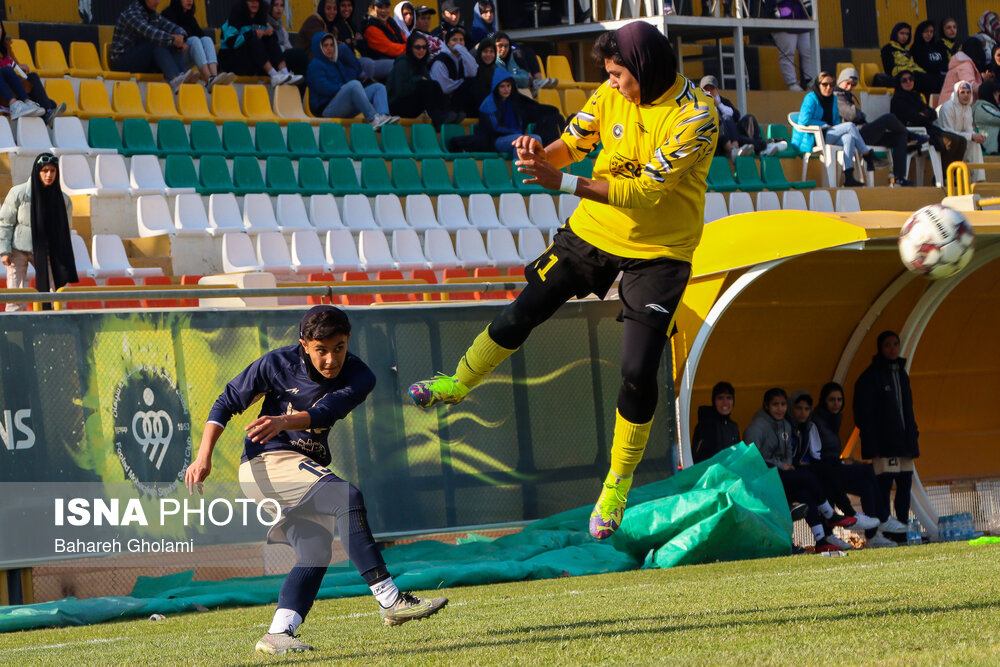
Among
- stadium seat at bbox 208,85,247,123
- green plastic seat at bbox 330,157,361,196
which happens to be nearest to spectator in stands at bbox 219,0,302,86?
stadium seat at bbox 208,85,247,123

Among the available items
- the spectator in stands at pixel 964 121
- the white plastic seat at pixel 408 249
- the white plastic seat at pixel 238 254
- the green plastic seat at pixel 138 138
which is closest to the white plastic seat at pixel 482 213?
the white plastic seat at pixel 408 249

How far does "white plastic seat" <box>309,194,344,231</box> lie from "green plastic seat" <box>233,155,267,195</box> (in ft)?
2.04

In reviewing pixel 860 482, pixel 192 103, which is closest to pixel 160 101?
pixel 192 103

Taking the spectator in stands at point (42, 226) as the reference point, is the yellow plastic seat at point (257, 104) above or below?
above

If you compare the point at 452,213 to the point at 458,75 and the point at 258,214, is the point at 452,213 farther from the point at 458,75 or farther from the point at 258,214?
the point at 458,75

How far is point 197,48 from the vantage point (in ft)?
59.9

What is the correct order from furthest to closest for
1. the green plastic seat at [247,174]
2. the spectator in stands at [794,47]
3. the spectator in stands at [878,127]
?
1. the spectator in stands at [794,47]
2. the spectator in stands at [878,127]
3. the green plastic seat at [247,174]

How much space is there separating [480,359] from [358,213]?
10.0m

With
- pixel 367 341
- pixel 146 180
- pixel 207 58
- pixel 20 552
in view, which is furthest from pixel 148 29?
pixel 20 552

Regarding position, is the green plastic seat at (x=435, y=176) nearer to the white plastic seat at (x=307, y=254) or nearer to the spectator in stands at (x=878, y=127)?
the white plastic seat at (x=307, y=254)

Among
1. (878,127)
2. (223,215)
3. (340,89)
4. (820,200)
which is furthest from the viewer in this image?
(878,127)

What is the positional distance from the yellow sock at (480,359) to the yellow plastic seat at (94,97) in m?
11.0

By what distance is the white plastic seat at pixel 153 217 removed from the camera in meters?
15.1

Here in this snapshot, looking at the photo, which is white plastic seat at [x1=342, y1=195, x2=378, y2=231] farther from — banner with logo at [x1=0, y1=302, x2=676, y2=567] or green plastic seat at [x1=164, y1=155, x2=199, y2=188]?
banner with logo at [x1=0, y1=302, x2=676, y2=567]
